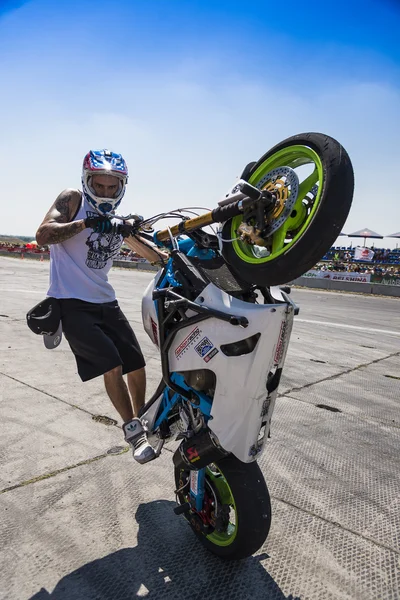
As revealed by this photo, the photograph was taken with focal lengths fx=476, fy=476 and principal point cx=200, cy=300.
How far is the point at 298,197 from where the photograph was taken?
2.16 metres

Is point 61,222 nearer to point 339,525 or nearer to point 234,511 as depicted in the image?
point 234,511

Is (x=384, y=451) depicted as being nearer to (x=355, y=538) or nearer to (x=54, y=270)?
(x=355, y=538)

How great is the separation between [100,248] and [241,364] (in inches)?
66.3

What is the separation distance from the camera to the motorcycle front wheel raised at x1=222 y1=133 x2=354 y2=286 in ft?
6.26

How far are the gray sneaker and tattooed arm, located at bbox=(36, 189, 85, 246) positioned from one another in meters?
1.20

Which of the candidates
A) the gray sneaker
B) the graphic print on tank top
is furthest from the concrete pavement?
the graphic print on tank top

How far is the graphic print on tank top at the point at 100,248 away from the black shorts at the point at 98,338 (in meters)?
0.29

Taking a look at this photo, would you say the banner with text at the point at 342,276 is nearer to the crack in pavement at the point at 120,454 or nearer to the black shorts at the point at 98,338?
the black shorts at the point at 98,338

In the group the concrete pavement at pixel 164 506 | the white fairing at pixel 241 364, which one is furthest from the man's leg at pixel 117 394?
the white fairing at pixel 241 364

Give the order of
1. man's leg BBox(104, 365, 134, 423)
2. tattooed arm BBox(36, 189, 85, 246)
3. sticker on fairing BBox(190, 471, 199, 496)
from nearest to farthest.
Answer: sticker on fairing BBox(190, 471, 199, 496) < tattooed arm BBox(36, 189, 85, 246) < man's leg BBox(104, 365, 134, 423)

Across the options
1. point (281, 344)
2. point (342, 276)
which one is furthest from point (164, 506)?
point (342, 276)

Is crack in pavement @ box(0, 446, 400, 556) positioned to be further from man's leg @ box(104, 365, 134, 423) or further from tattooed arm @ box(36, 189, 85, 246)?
tattooed arm @ box(36, 189, 85, 246)

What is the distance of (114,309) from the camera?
11.2 feet

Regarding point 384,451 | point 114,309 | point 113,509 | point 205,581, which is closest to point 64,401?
point 114,309
